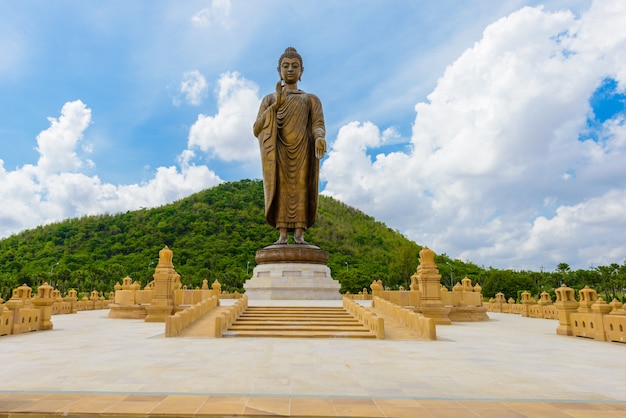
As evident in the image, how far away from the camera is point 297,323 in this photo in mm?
Result: 12711

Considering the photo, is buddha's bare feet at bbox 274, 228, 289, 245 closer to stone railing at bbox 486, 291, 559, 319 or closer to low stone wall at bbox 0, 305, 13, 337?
low stone wall at bbox 0, 305, 13, 337

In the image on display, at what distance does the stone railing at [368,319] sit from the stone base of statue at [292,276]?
4839 mm

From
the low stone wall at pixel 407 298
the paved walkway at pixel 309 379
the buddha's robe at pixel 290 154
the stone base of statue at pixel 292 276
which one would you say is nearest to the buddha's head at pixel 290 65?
the buddha's robe at pixel 290 154

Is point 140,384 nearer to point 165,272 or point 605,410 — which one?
point 605,410

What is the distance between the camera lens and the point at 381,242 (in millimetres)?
72062

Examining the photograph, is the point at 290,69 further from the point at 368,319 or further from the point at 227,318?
the point at 368,319

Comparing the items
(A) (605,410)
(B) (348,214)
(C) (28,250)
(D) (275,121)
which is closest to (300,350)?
(A) (605,410)

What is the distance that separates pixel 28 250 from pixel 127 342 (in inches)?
2300

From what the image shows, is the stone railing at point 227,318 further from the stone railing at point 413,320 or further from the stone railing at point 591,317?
the stone railing at point 591,317

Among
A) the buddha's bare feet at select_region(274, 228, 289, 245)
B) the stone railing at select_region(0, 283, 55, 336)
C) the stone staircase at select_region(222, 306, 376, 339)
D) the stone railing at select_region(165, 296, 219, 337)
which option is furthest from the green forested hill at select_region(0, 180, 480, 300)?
the stone railing at select_region(0, 283, 55, 336)

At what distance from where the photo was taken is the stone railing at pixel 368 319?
1107 cm


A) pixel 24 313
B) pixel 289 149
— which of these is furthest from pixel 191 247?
pixel 24 313

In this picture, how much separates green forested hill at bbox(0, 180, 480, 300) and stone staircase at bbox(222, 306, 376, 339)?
28.4 meters

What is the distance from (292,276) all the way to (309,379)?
46.8 ft
